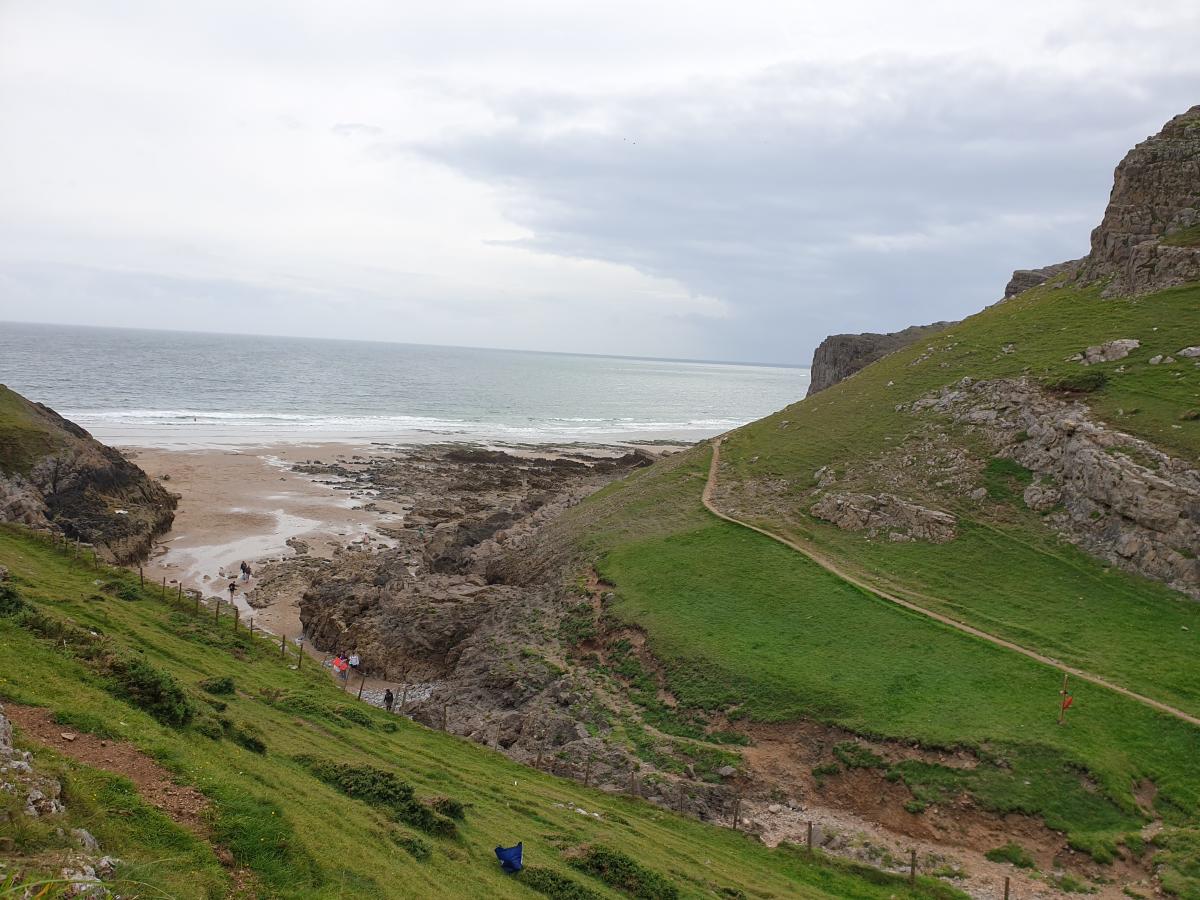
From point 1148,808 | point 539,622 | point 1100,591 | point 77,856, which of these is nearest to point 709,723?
point 539,622

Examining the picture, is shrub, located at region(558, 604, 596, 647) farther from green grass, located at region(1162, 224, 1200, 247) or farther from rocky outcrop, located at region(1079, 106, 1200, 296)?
green grass, located at region(1162, 224, 1200, 247)

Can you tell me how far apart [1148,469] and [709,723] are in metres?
26.7

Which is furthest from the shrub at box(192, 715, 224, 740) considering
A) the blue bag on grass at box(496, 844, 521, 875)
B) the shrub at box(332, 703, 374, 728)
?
the shrub at box(332, 703, 374, 728)

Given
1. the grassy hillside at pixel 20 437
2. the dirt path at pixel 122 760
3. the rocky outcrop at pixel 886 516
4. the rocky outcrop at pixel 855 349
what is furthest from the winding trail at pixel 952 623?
the rocky outcrop at pixel 855 349

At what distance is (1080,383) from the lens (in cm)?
4612

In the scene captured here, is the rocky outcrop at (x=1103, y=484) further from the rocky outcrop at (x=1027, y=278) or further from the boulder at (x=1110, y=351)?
the rocky outcrop at (x=1027, y=278)

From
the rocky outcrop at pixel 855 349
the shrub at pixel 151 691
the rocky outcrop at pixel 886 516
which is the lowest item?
the shrub at pixel 151 691

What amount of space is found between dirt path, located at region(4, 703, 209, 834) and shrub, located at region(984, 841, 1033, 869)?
76.5ft

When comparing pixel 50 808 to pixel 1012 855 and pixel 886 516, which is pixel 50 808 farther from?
pixel 886 516

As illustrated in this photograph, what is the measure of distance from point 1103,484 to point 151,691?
43.1 m

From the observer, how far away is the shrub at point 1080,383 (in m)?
45.6

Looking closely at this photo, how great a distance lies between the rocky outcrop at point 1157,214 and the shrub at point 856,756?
44.5 metres

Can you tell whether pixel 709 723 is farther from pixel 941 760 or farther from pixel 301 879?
pixel 301 879

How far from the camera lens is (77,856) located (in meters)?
9.80
